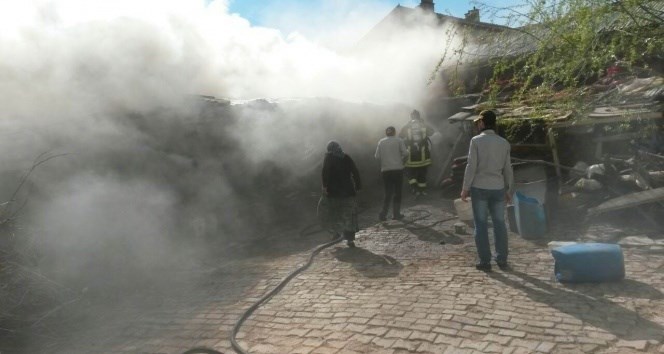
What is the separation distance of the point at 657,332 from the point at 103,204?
6.36 meters

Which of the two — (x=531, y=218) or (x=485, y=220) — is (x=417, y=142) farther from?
(x=485, y=220)

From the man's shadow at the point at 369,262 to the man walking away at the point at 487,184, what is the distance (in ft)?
3.33

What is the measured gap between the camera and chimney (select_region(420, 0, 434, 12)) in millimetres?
25028

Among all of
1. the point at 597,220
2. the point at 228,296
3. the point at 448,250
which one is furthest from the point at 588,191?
the point at 228,296

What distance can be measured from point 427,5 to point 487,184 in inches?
891

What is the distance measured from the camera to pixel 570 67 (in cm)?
739

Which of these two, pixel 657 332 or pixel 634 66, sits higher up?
pixel 634 66

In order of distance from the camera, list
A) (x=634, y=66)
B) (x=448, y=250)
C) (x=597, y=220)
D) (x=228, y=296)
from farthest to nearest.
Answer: (x=634, y=66)
(x=597, y=220)
(x=448, y=250)
(x=228, y=296)

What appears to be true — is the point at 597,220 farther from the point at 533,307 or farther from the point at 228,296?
the point at 228,296

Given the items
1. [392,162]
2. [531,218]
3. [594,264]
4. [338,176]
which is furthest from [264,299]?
[392,162]

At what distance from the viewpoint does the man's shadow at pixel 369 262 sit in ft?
18.5

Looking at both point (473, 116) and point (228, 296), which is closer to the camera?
point (228, 296)

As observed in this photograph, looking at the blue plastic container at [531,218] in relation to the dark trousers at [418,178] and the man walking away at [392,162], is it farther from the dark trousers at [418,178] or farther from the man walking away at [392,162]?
the dark trousers at [418,178]

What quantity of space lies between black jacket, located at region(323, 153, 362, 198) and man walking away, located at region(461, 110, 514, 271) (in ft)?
7.91
